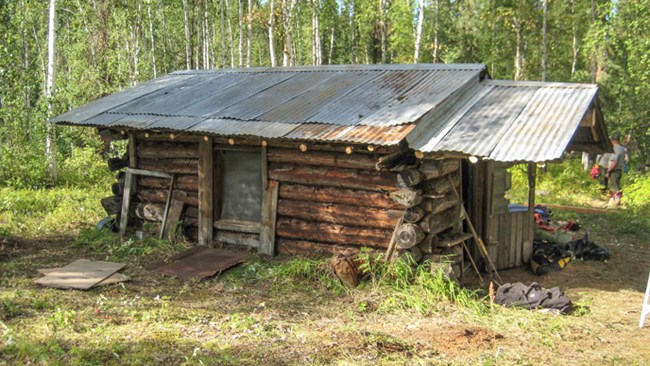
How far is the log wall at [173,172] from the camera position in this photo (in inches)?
388

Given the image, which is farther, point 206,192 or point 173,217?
point 173,217

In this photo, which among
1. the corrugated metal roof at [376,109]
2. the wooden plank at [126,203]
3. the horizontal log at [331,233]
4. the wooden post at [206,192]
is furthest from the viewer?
the wooden plank at [126,203]

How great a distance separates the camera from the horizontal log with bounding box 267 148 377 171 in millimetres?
8109

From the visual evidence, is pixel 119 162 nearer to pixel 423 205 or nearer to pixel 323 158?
pixel 323 158

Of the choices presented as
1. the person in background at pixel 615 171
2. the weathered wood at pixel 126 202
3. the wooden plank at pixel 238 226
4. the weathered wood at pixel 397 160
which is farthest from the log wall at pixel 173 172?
the person in background at pixel 615 171

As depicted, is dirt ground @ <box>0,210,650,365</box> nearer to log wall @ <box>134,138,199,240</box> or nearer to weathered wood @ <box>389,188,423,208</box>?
weathered wood @ <box>389,188,423,208</box>

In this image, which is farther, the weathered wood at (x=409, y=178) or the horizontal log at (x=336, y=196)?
the horizontal log at (x=336, y=196)

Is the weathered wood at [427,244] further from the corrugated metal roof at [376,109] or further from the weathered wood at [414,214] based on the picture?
the corrugated metal roof at [376,109]

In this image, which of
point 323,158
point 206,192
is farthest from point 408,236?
point 206,192

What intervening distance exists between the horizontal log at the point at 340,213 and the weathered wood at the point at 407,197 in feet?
1.29

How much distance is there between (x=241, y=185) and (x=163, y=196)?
1742 mm

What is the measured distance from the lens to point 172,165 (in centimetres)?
1006

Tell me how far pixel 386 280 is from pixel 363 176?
1650mm

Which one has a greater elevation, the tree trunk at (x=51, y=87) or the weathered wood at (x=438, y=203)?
the tree trunk at (x=51, y=87)
